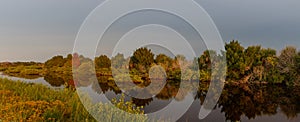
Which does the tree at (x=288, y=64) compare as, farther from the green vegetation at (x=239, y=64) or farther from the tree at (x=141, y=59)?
the tree at (x=141, y=59)

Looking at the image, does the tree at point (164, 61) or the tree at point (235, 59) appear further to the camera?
the tree at point (164, 61)

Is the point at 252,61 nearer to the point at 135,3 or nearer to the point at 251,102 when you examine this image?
the point at 251,102

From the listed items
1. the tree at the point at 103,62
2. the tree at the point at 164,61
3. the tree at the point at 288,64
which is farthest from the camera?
the tree at the point at 164,61

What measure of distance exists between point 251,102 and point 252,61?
732 inches

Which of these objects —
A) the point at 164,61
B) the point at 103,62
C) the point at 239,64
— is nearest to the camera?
the point at 239,64

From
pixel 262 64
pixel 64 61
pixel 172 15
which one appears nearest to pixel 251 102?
pixel 172 15

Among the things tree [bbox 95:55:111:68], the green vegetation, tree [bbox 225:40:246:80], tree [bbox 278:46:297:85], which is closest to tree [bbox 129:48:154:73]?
the green vegetation

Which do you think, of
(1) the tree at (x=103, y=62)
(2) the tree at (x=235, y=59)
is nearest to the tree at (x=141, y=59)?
(1) the tree at (x=103, y=62)

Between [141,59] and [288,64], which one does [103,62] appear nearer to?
[141,59]

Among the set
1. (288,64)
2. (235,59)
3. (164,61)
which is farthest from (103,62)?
(288,64)

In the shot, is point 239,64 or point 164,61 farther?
point 164,61

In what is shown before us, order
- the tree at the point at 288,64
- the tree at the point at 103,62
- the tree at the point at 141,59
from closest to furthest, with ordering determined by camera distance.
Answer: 1. the tree at the point at 141,59
2. the tree at the point at 288,64
3. the tree at the point at 103,62

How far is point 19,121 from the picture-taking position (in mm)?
5469

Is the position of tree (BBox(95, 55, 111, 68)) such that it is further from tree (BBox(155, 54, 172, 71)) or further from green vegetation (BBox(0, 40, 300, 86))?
tree (BBox(155, 54, 172, 71))
